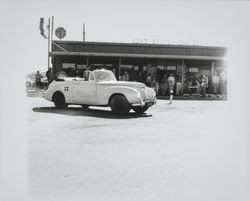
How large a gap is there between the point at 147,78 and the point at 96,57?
9.56 ft

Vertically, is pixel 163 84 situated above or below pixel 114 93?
above

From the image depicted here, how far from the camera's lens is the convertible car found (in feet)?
26.8

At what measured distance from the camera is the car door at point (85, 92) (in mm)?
8602

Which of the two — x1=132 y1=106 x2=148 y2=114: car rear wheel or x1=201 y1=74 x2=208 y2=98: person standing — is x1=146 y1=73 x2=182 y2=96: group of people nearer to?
x1=201 y1=74 x2=208 y2=98: person standing

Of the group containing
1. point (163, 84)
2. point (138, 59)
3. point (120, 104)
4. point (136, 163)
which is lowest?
point (136, 163)

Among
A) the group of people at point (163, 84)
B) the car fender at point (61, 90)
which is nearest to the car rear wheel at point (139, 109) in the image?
the car fender at point (61, 90)

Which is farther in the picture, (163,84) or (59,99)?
(163,84)

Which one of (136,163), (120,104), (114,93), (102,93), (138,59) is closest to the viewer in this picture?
(136,163)

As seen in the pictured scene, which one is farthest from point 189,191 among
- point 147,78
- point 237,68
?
point 147,78

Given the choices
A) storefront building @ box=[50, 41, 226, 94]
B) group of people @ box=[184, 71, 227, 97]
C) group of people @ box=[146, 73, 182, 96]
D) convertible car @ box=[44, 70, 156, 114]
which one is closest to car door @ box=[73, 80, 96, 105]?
convertible car @ box=[44, 70, 156, 114]

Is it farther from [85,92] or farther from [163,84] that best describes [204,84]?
[85,92]

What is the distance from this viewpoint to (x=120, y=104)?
8219mm

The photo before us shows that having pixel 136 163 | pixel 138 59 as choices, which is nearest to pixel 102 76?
pixel 136 163

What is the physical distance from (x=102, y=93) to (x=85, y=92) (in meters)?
0.51
